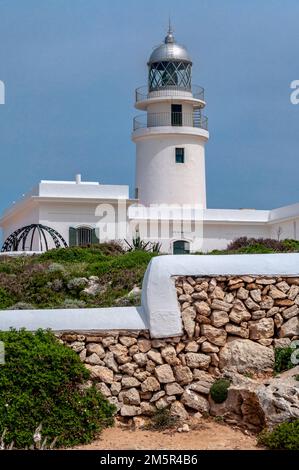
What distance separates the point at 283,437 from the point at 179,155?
28.9 meters

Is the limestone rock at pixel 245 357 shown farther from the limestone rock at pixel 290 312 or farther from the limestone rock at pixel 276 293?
the limestone rock at pixel 276 293

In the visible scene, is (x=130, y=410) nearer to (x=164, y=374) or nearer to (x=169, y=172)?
(x=164, y=374)

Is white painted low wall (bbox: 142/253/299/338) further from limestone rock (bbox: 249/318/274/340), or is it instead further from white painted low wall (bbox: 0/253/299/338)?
limestone rock (bbox: 249/318/274/340)

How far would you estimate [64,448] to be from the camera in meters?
11.1

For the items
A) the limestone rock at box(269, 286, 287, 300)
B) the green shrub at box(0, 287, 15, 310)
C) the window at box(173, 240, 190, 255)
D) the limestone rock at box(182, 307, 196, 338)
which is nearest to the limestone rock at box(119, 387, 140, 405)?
the limestone rock at box(182, 307, 196, 338)

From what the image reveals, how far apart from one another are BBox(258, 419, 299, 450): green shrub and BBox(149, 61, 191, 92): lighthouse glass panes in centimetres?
3047

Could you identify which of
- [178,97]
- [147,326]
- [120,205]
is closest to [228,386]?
[147,326]

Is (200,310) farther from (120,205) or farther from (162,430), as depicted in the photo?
(120,205)

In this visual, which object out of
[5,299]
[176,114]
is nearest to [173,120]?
[176,114]

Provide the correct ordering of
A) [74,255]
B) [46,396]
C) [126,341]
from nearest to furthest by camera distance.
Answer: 1. [46,396]
2. [126,341]
3. [74,255]

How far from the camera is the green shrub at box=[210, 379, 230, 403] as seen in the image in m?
11.8

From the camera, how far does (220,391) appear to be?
38.9 feet

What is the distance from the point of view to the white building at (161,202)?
34.8 metres
